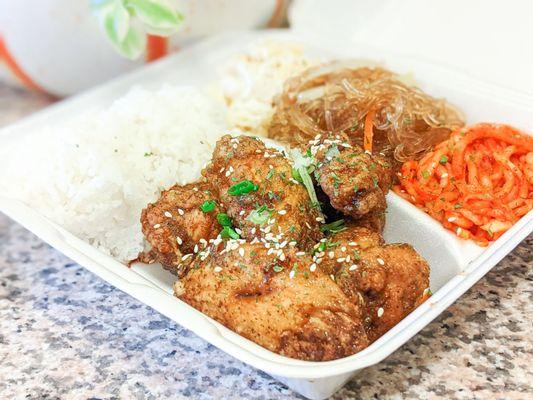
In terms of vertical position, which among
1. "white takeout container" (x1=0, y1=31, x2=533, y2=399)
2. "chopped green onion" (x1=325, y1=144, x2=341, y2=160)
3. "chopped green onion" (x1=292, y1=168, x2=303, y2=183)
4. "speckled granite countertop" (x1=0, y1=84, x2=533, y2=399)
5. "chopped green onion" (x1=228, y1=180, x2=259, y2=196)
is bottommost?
"speckled granite countertop" (x1=0, y1=84, x2=533, y2=399)

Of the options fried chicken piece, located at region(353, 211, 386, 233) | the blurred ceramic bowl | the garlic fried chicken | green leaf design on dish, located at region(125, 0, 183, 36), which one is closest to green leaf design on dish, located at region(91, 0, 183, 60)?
green leaf design on dish, located at region(125, 0, 183, 36)

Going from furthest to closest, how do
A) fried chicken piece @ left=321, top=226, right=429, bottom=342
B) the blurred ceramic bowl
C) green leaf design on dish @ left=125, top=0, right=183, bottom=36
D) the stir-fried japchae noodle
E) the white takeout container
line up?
the blurred ceramic bowl, green leaf design on dish @ left=125, top=0, right=183, bottom=36, the stir-fried japchae noodle, fried chicken piece @ left=321, top=226, right=429, bottom=342, the white takeout container

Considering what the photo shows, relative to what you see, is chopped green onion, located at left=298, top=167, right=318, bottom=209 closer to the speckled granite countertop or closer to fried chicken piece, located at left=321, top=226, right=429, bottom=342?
fried chicken piece, located at left=321, top=226, right=429, bottom=342

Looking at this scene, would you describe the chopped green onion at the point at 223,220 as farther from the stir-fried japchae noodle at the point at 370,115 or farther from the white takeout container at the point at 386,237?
the stir-fried japchae noodle at the point at 370,115

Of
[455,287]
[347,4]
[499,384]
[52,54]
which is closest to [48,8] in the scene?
[52,54]

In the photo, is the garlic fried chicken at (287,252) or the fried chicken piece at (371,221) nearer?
the garlic fried chicken at (287,252)

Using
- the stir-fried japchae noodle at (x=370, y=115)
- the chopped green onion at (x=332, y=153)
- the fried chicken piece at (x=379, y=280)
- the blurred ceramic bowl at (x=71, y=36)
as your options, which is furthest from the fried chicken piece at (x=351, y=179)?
the blurred ceramic bowl at (x=71, y=36)

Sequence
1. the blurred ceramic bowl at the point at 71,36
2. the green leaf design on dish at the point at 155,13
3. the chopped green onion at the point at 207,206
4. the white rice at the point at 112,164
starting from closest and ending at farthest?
the chopped green onion at the point at 207,206
the white rice at the point at 112,164
the green leaf design on dish at the point at 155,13
the blurred ceramic bowl at the point at 71,36

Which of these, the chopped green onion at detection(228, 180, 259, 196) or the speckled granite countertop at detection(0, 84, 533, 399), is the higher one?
the chopped green onion at detection(228, 180, 259, 196)
